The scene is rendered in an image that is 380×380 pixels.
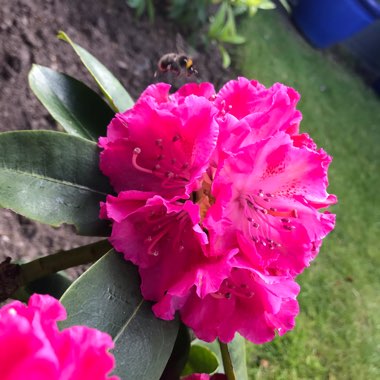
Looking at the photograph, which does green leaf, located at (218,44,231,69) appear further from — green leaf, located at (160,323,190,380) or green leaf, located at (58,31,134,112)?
green leaf, located at (160,323,190,380)

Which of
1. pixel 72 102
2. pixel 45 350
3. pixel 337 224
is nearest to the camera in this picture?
pixel 45 350

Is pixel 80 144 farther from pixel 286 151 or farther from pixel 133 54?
pixel 133 54

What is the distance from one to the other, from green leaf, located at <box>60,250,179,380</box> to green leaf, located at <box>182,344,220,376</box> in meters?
0.25

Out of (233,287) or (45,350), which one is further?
(233,287)

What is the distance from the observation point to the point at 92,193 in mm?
769

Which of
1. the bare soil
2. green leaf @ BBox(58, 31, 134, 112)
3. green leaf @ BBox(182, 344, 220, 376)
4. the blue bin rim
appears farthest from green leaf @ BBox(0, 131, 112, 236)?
the blue bin rim

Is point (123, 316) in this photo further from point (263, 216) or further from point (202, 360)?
point (202, 360)

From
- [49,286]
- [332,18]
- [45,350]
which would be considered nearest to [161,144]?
[45,350]

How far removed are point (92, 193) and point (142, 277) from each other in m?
0.15

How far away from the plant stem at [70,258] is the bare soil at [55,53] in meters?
0.72

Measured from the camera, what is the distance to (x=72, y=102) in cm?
93

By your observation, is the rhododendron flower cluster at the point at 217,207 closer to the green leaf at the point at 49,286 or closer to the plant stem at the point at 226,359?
the plant stem at the point at 226,359

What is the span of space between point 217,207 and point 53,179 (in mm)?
240

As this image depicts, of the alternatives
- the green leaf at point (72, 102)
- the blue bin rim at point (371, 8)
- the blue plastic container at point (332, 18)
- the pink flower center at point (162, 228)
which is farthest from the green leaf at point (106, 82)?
the blue bin rim at point (371, 8)
